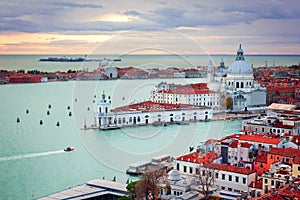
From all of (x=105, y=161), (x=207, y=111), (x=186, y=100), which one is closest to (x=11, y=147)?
(x=105, y=161)

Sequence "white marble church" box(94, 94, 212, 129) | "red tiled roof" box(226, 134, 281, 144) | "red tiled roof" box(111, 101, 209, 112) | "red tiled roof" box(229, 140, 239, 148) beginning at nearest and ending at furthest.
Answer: "red tiled roof" box(229, 140, 239, 148) → "red tiled roof" box(226, 134, 281, 144) → "white marble church" box(94, 94, 212, 129) → "red tiled roof" box(111, 101, 209, 112)

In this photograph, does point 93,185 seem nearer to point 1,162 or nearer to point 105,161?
point 105,161

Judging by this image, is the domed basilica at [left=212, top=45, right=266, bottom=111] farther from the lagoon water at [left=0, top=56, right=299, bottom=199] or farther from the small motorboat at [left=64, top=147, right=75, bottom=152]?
the small motorboat at [left=64, top=147, right=75, bottom=152]

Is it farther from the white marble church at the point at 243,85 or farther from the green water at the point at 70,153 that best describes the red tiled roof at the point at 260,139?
the white marble church at the point at 243,85

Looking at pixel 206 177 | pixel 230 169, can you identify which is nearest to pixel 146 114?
pixel 230 169

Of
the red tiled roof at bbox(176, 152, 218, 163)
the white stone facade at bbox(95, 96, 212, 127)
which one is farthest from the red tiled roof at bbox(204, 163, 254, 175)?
the white stone facade at bbox(95, 96, 212, 127)

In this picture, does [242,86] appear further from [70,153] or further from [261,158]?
[261,158]
